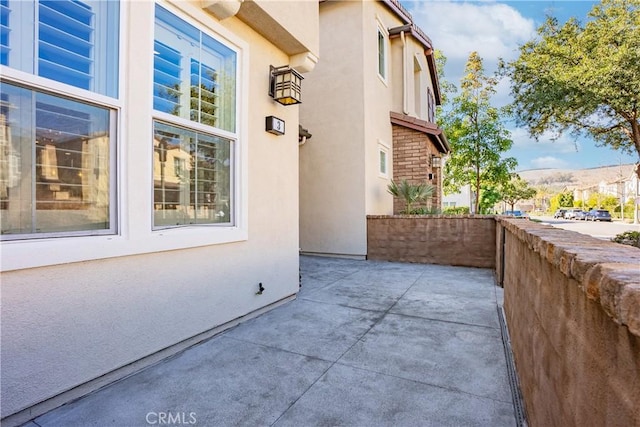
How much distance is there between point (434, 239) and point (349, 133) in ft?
11.3

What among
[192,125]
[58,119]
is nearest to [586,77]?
[192,125]

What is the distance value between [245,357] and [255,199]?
1906mm

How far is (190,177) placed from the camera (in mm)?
3438

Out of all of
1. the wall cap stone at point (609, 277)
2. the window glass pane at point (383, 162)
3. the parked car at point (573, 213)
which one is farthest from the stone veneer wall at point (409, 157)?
the parked car at point (573, 213)

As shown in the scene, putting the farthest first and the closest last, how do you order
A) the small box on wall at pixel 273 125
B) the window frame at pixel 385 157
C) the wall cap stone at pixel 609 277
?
1. the window frame at pixel 385 157
2. the small box on wall at pixel 273 125
3. the wall cap stone at pixel 609 277

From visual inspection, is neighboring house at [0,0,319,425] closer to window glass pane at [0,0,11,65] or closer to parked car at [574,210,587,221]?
window glass pane at [0,0,11,65]

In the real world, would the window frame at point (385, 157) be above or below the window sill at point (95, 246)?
above

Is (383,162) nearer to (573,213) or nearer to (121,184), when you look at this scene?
(121,184)

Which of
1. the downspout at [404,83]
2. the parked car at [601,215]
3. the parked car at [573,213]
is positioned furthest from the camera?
the parked car at [573,213]

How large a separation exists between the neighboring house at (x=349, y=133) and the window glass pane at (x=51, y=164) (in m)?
6.41

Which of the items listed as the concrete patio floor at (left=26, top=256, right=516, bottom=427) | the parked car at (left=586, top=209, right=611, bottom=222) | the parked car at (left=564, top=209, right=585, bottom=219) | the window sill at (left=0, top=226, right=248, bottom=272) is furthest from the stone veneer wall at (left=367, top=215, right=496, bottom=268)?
the parked car at (left=564, top=209, right=585, bottom=219)

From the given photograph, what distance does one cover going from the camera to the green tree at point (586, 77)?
29.3ft

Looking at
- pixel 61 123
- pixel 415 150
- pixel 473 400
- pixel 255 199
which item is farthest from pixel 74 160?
pixel 415 150

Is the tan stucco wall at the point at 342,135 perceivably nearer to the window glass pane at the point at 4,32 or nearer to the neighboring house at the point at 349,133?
the neighboring house at the point at 349,133
